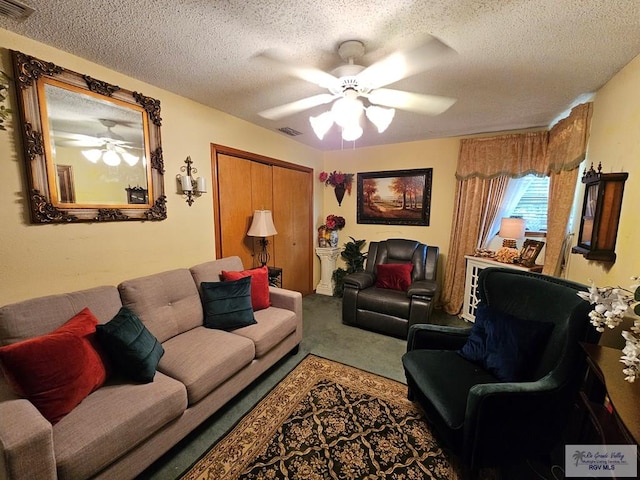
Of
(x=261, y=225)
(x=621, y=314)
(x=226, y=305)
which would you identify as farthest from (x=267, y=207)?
(x=621, y=314)

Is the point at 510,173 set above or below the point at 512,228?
above

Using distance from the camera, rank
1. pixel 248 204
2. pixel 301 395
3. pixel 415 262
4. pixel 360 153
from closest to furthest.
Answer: pixel 301 395 → pixel 248 204 → pixel 415 262 → pixel 360 153

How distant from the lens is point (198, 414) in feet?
5.25

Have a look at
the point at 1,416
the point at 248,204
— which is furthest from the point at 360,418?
the point at 248,204

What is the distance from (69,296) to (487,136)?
4.28m

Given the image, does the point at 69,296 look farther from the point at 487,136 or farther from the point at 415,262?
the point at 487,136

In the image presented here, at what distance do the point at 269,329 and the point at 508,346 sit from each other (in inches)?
63.7

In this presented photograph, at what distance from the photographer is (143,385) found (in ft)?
4.74

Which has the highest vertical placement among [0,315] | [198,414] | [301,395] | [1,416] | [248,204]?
[248,204]

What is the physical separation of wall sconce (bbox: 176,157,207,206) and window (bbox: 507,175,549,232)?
3.50 m

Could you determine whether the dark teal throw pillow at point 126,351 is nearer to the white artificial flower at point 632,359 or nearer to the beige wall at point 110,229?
the beige wall at point 110,229

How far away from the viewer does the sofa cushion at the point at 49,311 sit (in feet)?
4.43

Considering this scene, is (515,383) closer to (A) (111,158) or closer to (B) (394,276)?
(B) (394,276)

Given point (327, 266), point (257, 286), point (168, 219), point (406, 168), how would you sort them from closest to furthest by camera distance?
1. point (168, 219)
2. point (257, 286)
3. point (406, 168)
4. point (327, 266)
